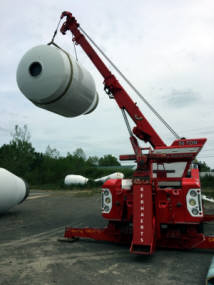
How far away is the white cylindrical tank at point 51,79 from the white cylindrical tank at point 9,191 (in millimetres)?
4670

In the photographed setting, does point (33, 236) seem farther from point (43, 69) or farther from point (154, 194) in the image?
point (43, 69)

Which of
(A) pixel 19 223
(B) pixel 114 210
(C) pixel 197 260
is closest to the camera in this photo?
(C) pixel 197 260

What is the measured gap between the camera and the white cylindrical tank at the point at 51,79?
5914 mm

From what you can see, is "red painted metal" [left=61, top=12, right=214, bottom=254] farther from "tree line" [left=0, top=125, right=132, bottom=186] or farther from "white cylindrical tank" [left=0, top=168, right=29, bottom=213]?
"tree line" [left=0, top=125, right=132, bottom=186]

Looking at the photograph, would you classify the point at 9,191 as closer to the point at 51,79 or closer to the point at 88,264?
the point at 51,79

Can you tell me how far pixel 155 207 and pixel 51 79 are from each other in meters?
3.65

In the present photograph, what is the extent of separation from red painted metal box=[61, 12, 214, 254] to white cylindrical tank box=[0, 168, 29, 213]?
4610 millimetres

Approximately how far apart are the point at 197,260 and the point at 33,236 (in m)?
4.19

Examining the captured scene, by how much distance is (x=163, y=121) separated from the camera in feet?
25.7

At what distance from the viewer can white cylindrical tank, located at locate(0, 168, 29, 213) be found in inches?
381

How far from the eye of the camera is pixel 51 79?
19.2 feet

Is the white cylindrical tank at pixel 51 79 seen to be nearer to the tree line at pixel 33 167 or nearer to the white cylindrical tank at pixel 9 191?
the white cylindrical tank at pixel 9 191

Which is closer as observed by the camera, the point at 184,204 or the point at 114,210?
the point at 184,204

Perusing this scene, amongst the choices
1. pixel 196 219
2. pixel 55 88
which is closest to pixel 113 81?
pixel 55 88
